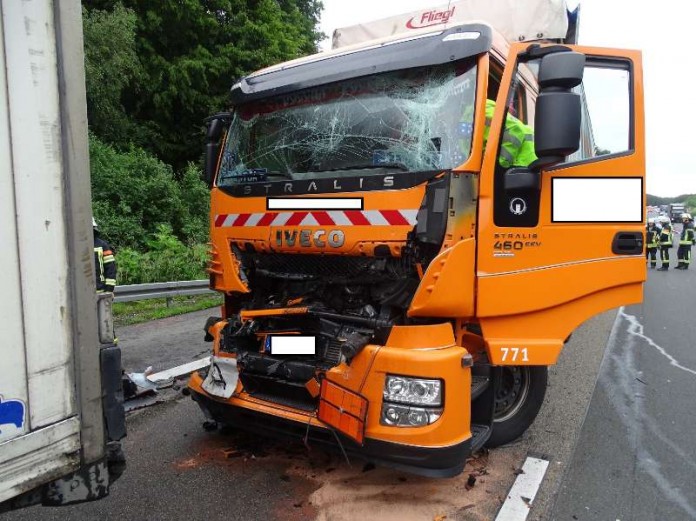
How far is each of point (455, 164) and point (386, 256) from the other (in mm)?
645

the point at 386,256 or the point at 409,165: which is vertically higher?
the point at 409,165

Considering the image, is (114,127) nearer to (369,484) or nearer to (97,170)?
(97,170)

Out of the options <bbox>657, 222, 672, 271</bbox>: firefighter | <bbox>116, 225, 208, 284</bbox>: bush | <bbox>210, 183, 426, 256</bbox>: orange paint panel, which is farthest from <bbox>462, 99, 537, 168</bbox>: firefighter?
<bbox>657, 222, 672, 271</bbox>: firefighter

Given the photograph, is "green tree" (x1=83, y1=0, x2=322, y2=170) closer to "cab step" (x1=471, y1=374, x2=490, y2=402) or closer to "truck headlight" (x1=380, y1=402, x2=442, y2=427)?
"cab step" (x1=471, y1=374, x2=490, y2=402)

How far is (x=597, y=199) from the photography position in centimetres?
326

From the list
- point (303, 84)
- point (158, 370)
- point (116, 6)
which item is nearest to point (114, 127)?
point (116, 6)

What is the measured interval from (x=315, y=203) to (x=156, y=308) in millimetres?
6433

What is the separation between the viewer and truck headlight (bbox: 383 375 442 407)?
2.67m

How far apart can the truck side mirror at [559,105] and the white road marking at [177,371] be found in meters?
4.08

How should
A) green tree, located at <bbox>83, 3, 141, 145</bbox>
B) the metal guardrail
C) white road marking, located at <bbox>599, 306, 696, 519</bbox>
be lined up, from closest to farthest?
white road marking, located at <bbox>599, 306, 696, 519</bbox> → the metal guardrail → green tree, located at <bbox>83, 3, 141, 145</bbox>

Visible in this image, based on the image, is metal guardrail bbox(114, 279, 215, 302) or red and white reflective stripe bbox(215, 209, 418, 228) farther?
metal guardrail bbox(114, 279, 215, 302)

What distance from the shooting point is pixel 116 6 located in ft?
43.5

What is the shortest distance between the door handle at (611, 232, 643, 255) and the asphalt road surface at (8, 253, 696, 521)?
56.3 inches

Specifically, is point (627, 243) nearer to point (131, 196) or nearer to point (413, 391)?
point (413, 391)
